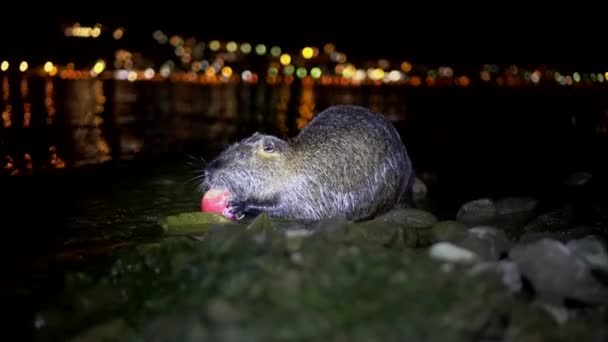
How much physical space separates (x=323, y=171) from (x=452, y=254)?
2836mm

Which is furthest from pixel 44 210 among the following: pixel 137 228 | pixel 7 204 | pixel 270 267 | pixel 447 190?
pixel 447 190

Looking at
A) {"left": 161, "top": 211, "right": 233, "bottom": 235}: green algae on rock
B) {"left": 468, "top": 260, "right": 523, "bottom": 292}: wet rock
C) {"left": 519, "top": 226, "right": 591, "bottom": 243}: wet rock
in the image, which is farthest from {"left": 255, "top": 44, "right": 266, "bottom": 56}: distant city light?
{"left": 468, "top": 260, "right": 523, "bottom": 292}: wet rock

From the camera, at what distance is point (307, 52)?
170 m

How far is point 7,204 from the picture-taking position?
929cm

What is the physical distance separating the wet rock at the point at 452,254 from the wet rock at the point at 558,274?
1.29 ft

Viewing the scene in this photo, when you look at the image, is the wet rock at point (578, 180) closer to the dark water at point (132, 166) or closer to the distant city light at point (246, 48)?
the dark water at point (132, 166)

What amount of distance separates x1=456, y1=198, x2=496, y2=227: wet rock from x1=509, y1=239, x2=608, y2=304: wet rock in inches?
148

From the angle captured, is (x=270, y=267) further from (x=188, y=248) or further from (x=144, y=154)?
(x=144, y=154)

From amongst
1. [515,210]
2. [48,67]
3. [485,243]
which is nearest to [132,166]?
[515,210]

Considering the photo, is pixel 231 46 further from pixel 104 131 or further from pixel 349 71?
pixel 104 131

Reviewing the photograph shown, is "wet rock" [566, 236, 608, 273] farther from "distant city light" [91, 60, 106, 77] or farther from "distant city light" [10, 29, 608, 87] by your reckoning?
"distant city light" [10, 29, 608, 87]

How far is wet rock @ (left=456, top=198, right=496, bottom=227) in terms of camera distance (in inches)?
363

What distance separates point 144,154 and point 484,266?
1086 cm

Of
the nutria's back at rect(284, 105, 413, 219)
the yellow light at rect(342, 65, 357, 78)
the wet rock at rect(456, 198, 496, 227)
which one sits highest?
the yellow light at rect(342, 65, 357, 78)
